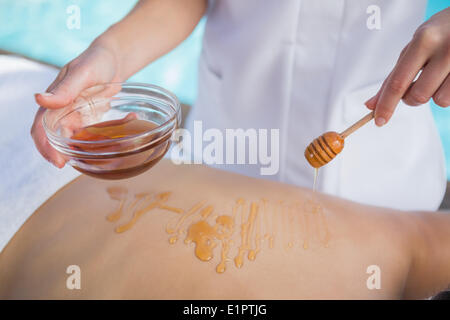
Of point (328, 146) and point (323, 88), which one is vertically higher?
point (323, 88)

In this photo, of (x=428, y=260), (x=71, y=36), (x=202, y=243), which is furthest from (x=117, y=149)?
(x=71, y=36)

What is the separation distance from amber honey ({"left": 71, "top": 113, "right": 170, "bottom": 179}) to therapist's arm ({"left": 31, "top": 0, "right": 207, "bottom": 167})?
0.22ft

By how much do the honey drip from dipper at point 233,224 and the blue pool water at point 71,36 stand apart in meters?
1.52

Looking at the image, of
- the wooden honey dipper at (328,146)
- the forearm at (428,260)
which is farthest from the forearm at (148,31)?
the forearm at (428,260)

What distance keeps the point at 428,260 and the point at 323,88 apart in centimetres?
44

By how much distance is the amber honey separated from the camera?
0.64 meters

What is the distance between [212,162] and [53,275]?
24.0 inches

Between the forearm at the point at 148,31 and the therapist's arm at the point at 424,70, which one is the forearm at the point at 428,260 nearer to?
the therapist's arm at the point at 424,70

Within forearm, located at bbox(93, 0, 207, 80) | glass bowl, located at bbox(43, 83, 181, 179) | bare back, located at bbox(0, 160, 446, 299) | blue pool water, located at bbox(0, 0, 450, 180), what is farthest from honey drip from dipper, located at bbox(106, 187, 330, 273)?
blue pool water, located at bbox(0, 0, 450, 180)

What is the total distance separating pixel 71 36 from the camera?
257cm

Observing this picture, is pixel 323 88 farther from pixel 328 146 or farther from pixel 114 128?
pixel 114 128
